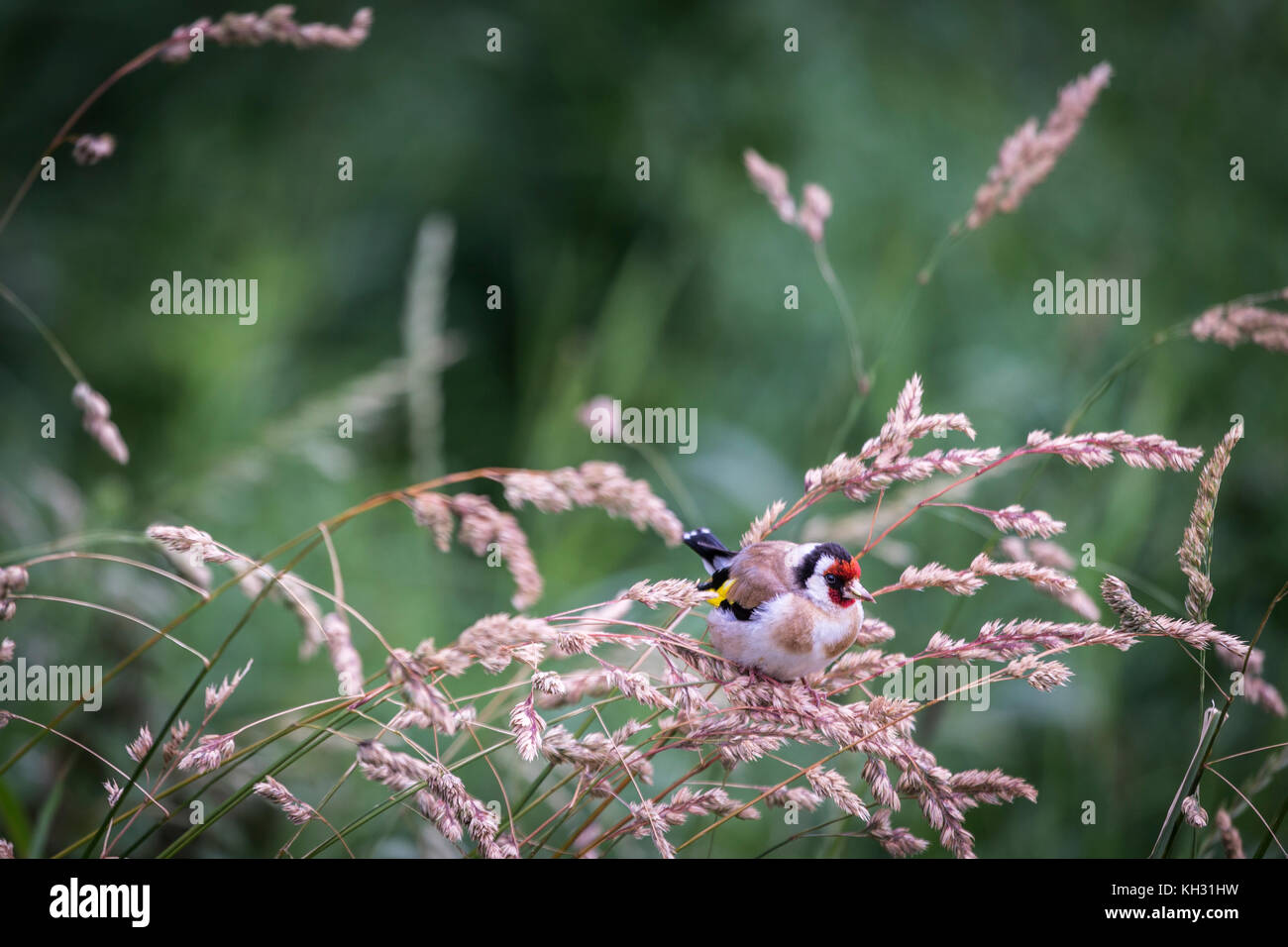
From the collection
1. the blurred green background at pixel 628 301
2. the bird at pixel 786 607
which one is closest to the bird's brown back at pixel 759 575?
the bird at pixel 786 607

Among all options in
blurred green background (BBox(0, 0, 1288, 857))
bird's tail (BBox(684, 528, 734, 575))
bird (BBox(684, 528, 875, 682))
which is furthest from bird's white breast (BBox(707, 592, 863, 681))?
blurred green background (BBox(0, 0, 1288, 857))

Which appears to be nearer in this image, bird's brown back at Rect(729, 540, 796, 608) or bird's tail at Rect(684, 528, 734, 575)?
bird's brown back at Rect(729, 540, 796, 608)

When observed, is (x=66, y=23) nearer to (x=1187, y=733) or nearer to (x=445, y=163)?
(x=445, y=163)

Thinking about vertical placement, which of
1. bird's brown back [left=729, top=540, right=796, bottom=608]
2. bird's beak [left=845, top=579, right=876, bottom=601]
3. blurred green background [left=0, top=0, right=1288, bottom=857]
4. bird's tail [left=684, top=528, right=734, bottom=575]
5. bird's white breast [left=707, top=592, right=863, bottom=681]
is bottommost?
bird's white breast [left=707, top=592, right=863, bottom=681]

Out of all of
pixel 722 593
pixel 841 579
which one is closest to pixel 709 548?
pixel 722 593

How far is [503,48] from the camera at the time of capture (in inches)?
198

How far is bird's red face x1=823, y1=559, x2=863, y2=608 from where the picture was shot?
1.85 m

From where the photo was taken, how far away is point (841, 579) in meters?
1.87

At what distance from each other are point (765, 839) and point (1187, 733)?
1.53 meters

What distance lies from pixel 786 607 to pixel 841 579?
0.15m

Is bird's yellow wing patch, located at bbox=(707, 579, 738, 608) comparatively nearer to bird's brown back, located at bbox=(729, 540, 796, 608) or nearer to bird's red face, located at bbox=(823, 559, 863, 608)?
bird's brown back, located at bbox=(729, 540, 796, 608)

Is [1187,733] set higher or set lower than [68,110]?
lower

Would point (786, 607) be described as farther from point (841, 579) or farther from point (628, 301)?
point (628, 301)

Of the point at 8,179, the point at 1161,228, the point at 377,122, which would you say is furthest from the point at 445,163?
the point at 1161,228
